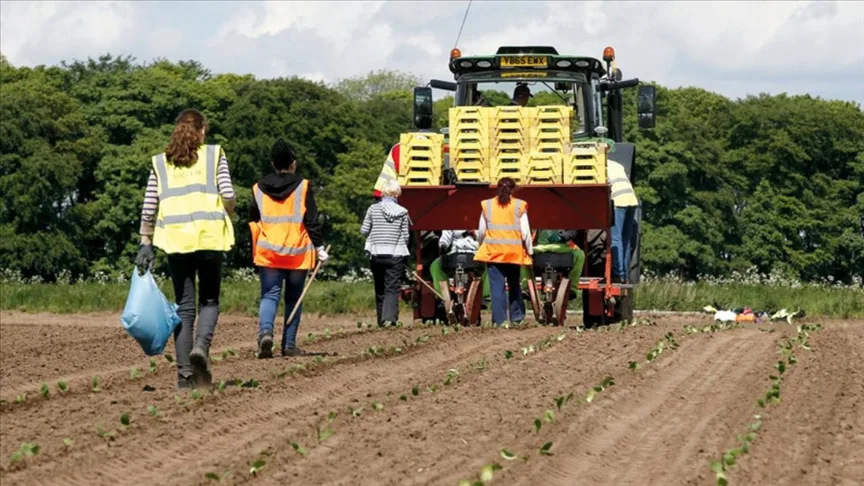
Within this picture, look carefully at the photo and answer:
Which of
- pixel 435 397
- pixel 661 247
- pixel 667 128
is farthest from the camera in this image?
pixel 667 128

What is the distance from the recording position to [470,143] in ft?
61.2

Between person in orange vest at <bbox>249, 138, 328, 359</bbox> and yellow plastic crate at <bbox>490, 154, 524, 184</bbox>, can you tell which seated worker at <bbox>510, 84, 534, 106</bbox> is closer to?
Answer: yellow plastic crate at <bbox>490, 154, 524, 184</bbox>

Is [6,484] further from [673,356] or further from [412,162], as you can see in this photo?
[412,162]

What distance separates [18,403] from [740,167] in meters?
65.9

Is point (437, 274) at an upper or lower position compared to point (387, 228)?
lower

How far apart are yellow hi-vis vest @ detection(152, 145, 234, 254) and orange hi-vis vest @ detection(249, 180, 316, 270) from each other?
267 cm

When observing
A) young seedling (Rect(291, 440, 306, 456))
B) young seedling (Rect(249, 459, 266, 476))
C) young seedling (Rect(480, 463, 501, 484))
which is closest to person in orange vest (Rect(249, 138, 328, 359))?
young seedling (Rect(291, 440, 306, 456))

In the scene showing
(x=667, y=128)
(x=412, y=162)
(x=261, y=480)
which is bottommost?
(x=261, y=480)

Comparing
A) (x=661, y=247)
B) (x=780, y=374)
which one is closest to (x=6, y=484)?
(x=780, y=374)

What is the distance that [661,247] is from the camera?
67.2 metres

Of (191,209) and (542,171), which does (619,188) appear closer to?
(542,171)

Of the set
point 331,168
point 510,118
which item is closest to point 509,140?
point 510,118

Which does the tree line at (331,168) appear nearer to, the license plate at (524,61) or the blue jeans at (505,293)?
the license plate at (524,61)

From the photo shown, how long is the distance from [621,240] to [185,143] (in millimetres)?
9570
